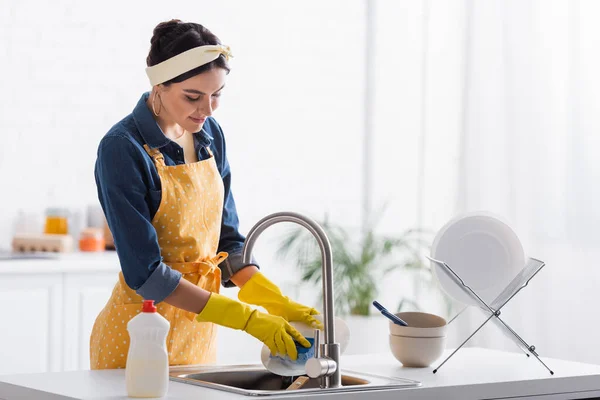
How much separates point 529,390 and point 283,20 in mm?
3331

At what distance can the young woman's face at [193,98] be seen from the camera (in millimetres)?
2175

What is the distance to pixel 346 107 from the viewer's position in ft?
16.9

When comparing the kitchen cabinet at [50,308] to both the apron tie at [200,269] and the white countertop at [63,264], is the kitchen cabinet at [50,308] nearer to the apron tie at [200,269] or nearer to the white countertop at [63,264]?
the white countertop at [63,264]

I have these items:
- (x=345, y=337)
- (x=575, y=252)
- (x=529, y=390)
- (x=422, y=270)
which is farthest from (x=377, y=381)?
(x=422, y=270)

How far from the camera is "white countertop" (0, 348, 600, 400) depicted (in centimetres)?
168

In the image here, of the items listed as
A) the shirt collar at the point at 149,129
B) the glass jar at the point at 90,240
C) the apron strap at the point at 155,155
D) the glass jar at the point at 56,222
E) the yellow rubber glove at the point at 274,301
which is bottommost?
the yellow rubber glove at the point at 274,301

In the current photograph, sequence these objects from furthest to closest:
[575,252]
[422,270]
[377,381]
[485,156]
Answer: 1. [422,270]
2. [485,156]
3. [575,252]
4. [377,381]

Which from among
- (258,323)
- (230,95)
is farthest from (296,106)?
(258,323)

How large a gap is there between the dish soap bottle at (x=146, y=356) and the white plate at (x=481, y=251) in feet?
2.83

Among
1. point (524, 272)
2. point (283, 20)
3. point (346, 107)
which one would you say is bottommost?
point (524, 272)

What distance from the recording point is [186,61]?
7.06ft

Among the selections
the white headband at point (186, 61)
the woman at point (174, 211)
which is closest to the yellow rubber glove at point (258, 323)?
the woman at point (174, 211)

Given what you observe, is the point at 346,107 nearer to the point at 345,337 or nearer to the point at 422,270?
the point at 422,270

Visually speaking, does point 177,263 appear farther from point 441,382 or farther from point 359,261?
point 359,261
